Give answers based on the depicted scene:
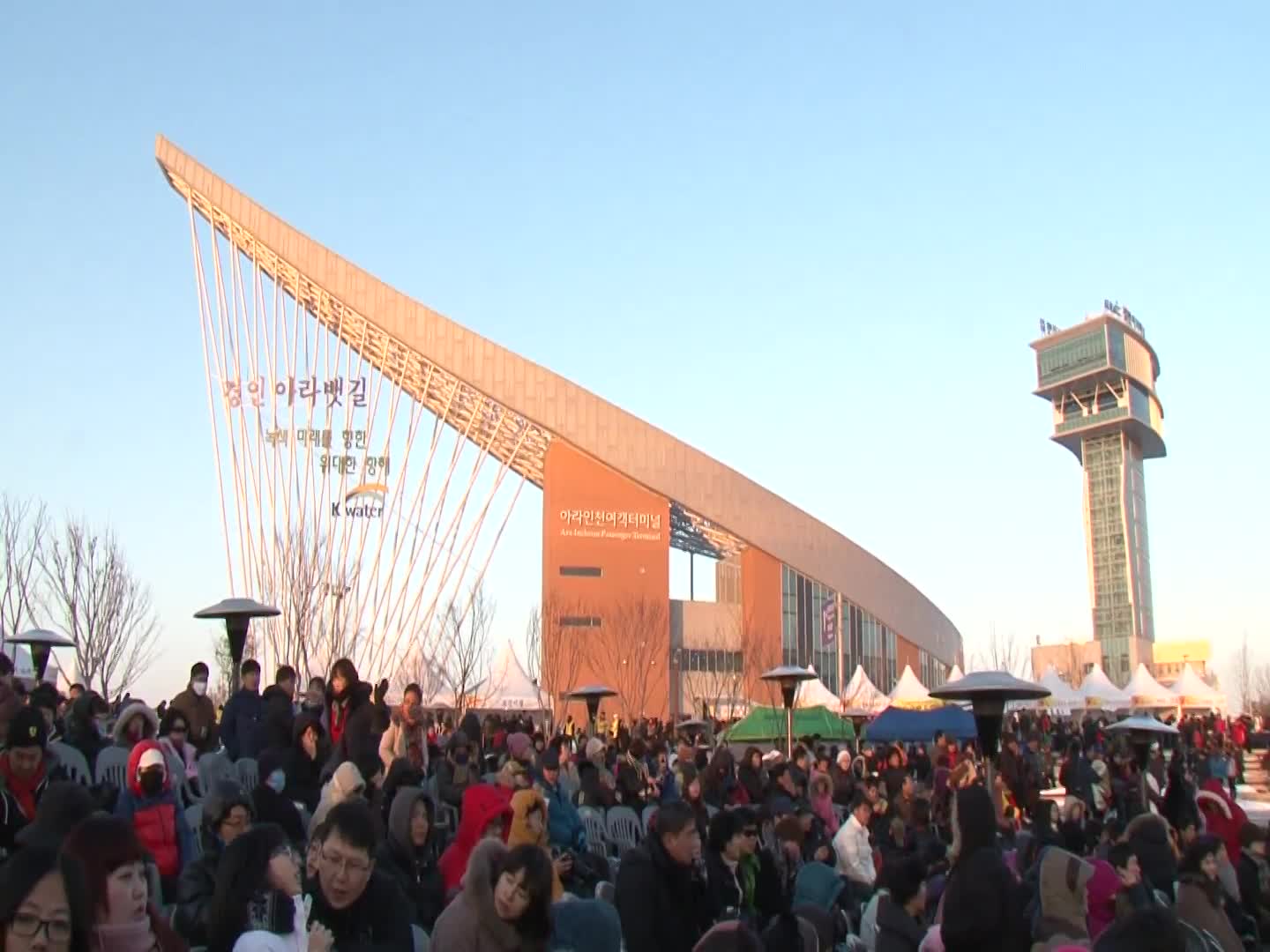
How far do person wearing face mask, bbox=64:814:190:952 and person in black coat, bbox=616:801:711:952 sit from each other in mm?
2332

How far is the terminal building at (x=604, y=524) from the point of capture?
47938 millimetres

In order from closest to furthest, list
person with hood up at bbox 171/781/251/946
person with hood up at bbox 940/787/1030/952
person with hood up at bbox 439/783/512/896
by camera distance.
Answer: person with hood up at bbox 171/781/251/946 < person with hood up at bbox 940/787/1030/952 < person with hood up at bbox 439/783/512/896

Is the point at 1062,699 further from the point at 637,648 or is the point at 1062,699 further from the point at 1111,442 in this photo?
the point at 1111,442

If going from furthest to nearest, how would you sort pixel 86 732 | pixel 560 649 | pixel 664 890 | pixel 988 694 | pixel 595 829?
pixel 560 649 → pixel 988 694 → pixel 595 829 → pixel 86 732 → pixel 664 890

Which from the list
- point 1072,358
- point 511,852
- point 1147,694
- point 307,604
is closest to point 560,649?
point 307,604

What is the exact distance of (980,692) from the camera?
13688 millimetres

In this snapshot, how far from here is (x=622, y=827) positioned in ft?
37.3

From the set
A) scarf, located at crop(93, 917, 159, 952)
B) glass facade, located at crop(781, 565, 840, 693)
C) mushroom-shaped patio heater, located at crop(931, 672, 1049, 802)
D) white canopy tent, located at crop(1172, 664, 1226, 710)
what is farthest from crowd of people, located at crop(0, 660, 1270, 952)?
glass facade, located at crop(781, 565, 840, 693)

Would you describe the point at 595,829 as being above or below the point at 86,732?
below

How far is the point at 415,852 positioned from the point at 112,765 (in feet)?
11.0

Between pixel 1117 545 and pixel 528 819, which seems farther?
pixel 1117 545

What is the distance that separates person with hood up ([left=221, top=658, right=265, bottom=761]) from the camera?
10.6 m

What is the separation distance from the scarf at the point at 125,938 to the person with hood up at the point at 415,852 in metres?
3.36

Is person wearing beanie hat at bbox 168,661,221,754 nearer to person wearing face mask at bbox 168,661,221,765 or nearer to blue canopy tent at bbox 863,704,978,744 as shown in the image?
person wearing face mask at bbox 168,661,221,765
